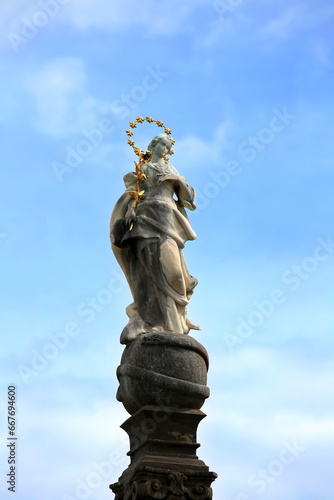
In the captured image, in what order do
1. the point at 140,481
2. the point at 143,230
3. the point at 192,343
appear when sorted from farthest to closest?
the point at 143,230 → the point at 192,343 → the point at 140,481

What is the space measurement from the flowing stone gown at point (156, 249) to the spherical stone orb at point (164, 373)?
0.39m

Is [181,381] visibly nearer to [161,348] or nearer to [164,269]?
[161,348]

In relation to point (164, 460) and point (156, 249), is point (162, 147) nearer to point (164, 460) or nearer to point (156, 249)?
point (156, 249)

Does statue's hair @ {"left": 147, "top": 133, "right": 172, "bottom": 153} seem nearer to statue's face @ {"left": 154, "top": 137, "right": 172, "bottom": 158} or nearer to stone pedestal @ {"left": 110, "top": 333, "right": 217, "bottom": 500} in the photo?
statue's face @ {"left": 154, "top": 137, "right": 172, "bottom": 158}

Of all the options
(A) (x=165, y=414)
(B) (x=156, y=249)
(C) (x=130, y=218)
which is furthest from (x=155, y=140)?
(A) (x=165, y=414)

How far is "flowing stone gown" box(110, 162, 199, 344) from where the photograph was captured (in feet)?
47.5

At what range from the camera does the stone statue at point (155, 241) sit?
14.5 meters

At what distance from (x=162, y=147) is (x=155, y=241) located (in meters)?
1.84

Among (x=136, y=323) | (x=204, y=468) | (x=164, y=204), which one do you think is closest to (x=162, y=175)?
(x=164, y=204)

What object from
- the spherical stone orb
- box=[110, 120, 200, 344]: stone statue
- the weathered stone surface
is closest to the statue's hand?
box=[110, 120, 200, 344]: stone statue

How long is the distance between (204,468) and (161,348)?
1850 mm

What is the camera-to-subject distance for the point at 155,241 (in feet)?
48.5

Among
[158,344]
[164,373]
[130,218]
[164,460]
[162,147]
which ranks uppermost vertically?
[162,147]

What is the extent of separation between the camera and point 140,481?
42.7 ft
